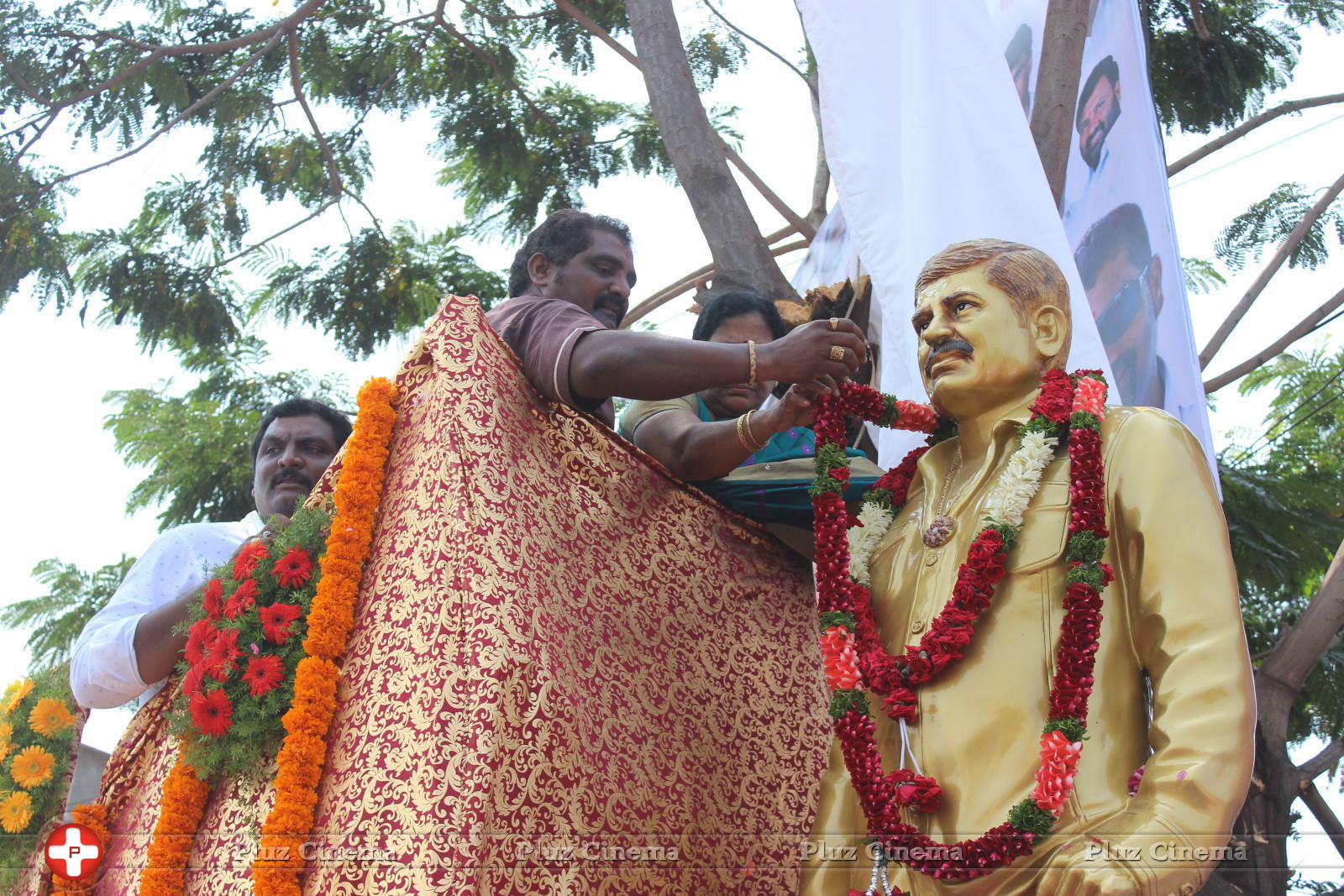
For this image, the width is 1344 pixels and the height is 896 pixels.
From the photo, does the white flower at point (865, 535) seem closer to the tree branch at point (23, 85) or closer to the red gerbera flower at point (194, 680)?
the red gerbera flower at point (194, 680)

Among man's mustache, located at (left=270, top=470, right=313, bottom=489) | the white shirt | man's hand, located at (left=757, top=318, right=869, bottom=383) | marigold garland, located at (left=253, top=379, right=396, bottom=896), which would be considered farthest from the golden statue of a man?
man's mustache, located at (left=270, top=470, right=313, bottom=489)

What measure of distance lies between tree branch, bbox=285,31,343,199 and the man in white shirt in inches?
133

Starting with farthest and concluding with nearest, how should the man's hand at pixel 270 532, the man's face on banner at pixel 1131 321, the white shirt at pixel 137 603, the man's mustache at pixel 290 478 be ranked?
the man's face on banner at pixel 1131 321, the man's mustache at pixel 290 478, the white shirt at pixel 137 603, the man's hand at pixel 270 532

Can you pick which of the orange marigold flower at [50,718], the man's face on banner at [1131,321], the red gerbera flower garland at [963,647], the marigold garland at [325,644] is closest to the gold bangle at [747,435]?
the red gerbera flower garland at [963,647]

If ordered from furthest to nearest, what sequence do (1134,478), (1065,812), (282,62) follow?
(282,62) < (1134,478) < (1065,812)

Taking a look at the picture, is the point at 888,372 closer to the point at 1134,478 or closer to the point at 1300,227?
the point at 1134,478

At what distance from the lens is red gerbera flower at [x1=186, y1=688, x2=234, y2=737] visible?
343 centimetres

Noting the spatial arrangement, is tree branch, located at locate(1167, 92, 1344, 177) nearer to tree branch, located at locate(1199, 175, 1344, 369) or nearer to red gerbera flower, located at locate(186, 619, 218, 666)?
tree branch, located at locate(1199, 175, 1344, 369)

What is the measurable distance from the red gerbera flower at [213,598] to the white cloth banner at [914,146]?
2403 millimetres

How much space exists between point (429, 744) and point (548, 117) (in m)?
6.56

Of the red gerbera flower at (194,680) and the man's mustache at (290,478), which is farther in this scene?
the man's mustache at (290,478)

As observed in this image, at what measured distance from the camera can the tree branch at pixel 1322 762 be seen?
5.90 meters

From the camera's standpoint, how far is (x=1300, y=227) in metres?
7.16

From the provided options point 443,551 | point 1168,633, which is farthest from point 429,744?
point 1168,633
